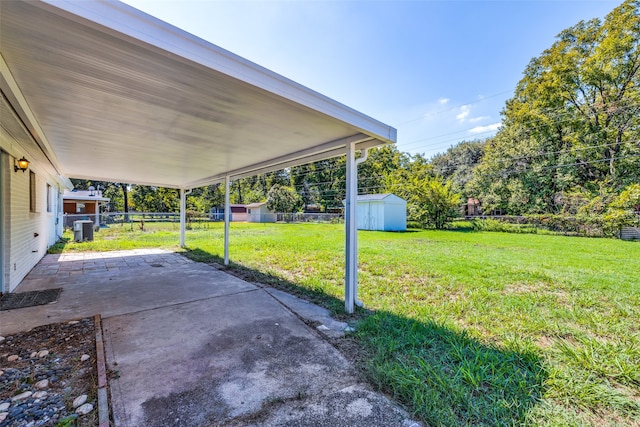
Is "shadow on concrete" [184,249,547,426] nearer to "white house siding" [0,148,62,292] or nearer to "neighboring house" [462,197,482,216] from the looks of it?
"white house siding" [0,148,62,292]

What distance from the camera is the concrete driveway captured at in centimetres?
172

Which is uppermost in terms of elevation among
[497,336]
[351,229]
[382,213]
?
[382,213]

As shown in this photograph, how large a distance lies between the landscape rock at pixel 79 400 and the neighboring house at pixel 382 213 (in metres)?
14.6

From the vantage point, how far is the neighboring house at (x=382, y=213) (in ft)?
51.2

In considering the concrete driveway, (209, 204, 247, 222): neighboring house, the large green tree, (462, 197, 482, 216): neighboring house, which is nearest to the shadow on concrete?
the concrete driveway

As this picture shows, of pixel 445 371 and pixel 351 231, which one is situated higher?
pixel 351 231

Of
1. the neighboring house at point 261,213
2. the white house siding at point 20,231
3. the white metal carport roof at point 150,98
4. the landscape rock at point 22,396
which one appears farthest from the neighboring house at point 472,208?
the landscape rock at point 22,396

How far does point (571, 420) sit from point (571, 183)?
65.9ft

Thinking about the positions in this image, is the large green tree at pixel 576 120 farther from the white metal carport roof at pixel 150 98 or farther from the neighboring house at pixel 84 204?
the neighboring house at pixel 84 204

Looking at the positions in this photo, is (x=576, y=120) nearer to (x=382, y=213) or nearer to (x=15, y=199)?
(x=382, y=213)

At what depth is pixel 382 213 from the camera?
1561 centimetres

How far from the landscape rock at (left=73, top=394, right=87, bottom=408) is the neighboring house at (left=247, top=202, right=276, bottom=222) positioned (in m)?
24.7

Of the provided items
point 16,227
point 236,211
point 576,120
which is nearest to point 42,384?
point 16,227

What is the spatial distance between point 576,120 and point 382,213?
1284cm
